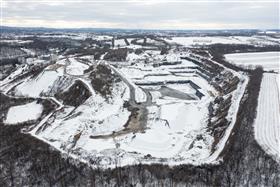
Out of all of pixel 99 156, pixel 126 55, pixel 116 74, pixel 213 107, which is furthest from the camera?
pixel 126 55

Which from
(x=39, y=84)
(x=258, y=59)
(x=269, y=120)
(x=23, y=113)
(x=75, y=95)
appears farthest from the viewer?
(x=258, y=59)

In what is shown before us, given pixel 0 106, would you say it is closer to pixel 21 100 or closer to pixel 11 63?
pixel 21 100

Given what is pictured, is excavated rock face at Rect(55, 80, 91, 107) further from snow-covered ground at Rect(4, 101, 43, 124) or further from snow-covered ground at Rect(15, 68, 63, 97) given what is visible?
snow-covered ground at Rect(15, 68, 63, 97)

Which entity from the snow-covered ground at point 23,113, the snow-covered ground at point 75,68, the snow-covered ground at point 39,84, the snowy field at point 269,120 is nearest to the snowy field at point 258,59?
the snowy field at point 269,120

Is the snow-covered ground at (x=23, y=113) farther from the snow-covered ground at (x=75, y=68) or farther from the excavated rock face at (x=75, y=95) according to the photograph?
the snow-covered ground at (x=75, y=68)

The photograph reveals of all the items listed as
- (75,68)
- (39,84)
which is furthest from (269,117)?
(75,68)

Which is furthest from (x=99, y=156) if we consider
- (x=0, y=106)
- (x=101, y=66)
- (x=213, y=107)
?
(x=101, y=66)

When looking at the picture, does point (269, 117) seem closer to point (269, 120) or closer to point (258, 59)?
point (269, 120)
